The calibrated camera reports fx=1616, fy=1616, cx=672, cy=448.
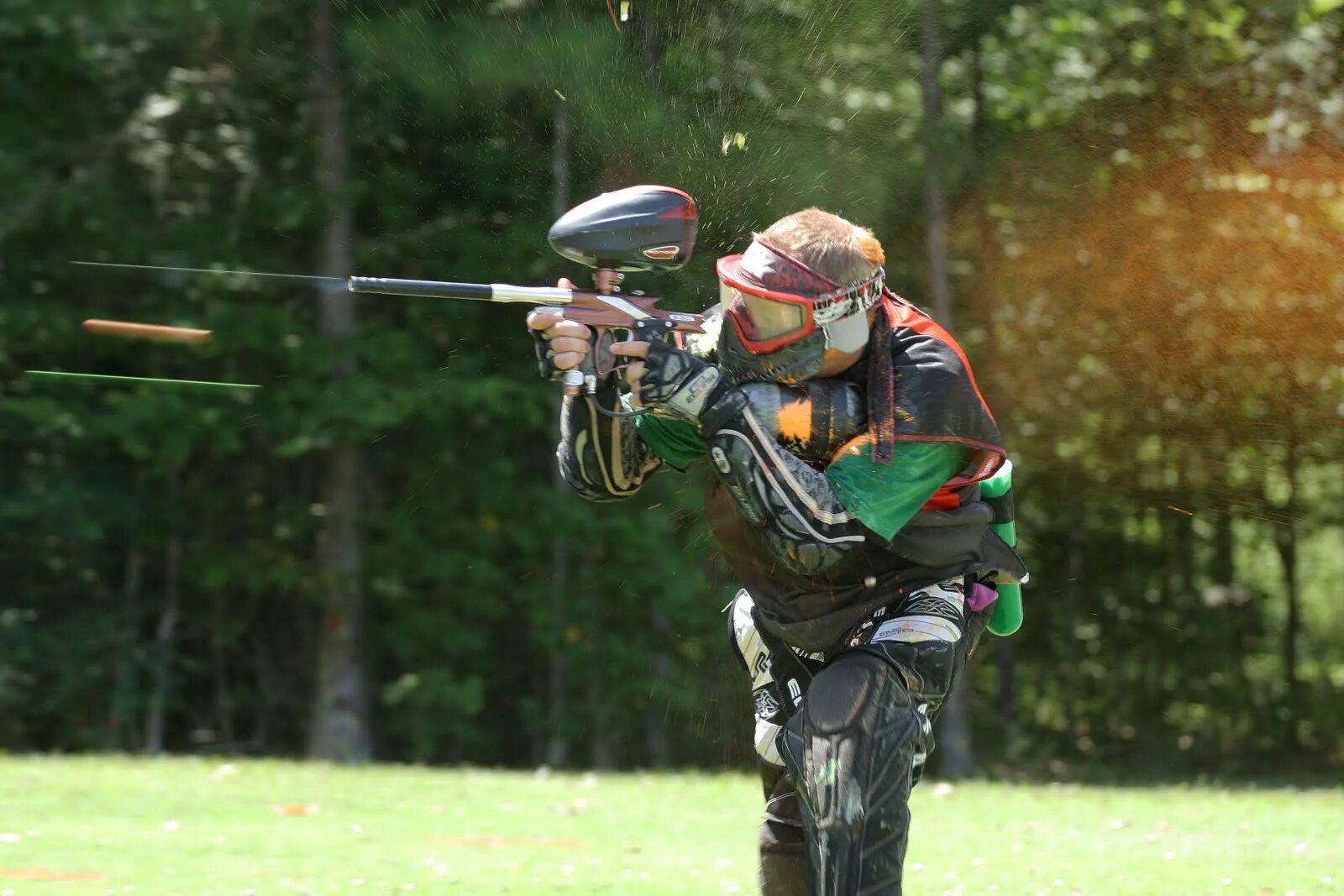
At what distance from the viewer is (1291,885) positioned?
255 inches

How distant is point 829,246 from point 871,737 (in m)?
1.16

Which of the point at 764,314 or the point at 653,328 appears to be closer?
the point at 764,314

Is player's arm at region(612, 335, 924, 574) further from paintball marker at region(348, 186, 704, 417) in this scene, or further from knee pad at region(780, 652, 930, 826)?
knee pad at region(780, 652, 930, 826)

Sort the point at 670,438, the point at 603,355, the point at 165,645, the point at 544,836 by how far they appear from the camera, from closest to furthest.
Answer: the point at 603,355 → the point at 670,438 → the point at 544,836 → the point at 165,645

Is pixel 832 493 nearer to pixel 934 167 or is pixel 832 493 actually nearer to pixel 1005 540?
pixel 1005 540

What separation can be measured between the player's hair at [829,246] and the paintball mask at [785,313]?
0.07 ft

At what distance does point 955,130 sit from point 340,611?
5.93m

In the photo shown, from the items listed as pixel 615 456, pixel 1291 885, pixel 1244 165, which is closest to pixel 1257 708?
pixel 1244 165

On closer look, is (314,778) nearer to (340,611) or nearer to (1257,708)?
(340,611)

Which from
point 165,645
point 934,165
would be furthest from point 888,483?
point 165,645

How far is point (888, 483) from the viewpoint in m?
3.72

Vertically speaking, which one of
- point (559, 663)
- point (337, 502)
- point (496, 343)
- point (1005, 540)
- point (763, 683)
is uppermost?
point (496, 343)

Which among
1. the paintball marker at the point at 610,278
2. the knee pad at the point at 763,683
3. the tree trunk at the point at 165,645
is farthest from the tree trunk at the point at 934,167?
the paintball marker at the point at 610,278

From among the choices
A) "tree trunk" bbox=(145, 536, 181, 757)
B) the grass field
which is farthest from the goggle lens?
"tree trunk" bbox=(145, 536, 181, 757)
